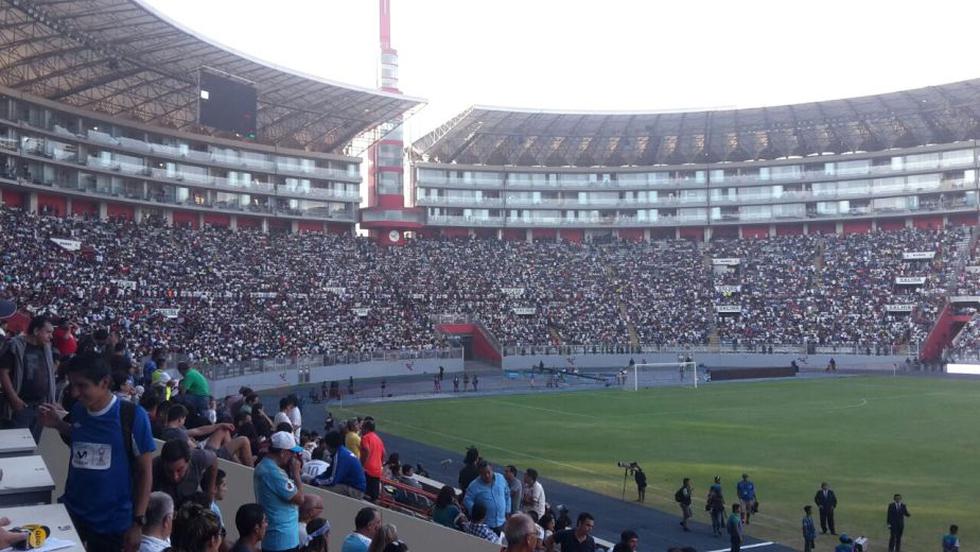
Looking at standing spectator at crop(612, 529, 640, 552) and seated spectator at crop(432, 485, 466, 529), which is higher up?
seated spectator at crop(432, 485, 466, 529)

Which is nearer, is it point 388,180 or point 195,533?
point 195,533

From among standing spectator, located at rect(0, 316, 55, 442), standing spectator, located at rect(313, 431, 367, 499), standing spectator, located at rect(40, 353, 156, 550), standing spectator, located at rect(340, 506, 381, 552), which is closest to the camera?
standing spectator, located at rect(40, 353, 156, 550)

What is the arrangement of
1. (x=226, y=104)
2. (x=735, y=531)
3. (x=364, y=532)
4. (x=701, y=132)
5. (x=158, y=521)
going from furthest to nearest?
1. (x=701, y=132)
2. (x=226, y=104)
3. (x=735, y=531)
4. (x=364, y=532)
5. (x=158, y=521)

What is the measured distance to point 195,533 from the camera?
16.5 feet

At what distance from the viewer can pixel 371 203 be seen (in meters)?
87.8

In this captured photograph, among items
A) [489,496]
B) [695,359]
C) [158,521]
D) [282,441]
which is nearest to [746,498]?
[489,496]

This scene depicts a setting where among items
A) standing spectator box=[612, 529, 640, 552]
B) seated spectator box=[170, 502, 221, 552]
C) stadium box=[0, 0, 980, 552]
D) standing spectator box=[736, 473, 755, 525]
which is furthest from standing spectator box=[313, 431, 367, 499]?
standing spectator box=[736, 473, 755, 525]

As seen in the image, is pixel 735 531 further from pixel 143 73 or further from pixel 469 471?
pixel 143 73

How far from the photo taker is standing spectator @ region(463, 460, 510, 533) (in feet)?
39.9

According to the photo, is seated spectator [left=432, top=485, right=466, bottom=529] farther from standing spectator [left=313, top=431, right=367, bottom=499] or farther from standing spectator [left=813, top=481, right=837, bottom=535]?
standing spectator [left=813, top=481, right=837, bottom=535]

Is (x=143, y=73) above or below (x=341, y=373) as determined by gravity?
above

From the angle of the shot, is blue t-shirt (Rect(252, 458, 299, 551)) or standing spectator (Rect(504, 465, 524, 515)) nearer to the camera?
blue t-shirt (Rect(252, 458, 299, 551))

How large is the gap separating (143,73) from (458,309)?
3050 cm

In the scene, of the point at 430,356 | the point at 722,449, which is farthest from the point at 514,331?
the point at 722,449
